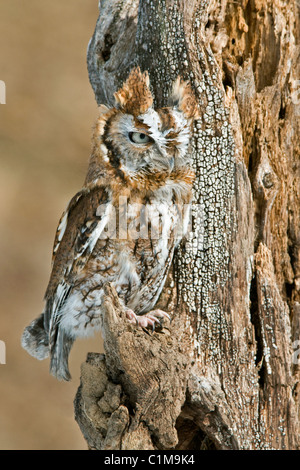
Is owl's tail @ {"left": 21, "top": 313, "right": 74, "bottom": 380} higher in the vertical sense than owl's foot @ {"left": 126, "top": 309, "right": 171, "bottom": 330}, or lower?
lower

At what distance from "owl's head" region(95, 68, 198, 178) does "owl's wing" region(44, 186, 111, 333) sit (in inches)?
5.8

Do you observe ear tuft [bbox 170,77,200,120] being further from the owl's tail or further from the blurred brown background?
the blurred brown background

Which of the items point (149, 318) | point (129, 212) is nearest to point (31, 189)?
point (129, 212)

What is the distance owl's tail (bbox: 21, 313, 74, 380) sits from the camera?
6.52ft

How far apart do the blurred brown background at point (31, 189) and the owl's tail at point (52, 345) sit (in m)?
1.36

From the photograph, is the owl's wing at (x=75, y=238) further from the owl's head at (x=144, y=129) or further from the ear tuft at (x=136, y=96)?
the ear tuft at (x=136, y=96)

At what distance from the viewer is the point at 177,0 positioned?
172cm

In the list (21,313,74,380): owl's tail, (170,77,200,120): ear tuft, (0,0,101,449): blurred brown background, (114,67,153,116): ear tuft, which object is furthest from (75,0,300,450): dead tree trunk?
(0,0,101,449): blurred brown background

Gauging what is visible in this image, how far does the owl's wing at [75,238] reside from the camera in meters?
1.76

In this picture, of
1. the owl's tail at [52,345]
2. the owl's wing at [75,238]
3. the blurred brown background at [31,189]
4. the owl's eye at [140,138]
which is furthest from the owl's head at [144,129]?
the blurred brown background at [31,189]

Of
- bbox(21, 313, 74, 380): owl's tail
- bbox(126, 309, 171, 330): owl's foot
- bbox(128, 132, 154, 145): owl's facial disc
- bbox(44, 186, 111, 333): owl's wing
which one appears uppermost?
bbox(128, 132, 154, 145): owl's facial disc

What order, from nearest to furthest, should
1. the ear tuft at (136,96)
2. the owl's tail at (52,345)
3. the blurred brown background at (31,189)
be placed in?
1. the ear tuft at (136,96)
2. the owl's tail at (52,345)
3. the blurred brown background at (31,189)
